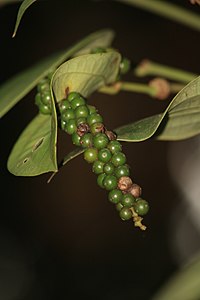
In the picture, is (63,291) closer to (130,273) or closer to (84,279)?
(84,279)

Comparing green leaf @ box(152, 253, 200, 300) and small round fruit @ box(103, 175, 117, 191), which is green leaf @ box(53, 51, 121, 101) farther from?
green leaf @ box(152, 253, 200, 300)

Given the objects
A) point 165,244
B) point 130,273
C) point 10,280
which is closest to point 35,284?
point 10,280

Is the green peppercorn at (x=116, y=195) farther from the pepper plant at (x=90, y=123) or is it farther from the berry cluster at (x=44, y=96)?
the berry cluster at (x=44, y=96)

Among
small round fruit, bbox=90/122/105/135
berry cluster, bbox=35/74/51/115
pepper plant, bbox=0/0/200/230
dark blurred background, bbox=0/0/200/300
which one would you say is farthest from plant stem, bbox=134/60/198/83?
dark blurred background, bbox=0/0/200/300

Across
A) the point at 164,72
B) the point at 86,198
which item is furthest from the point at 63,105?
the point at 86,198

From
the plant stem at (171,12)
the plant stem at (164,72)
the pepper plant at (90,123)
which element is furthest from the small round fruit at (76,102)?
the plant stem at (171,12)

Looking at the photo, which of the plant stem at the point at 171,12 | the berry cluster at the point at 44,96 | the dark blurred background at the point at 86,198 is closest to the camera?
the berry cluster at the point at 44,96

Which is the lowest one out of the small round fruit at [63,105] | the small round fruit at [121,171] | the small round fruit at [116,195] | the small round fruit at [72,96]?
the small round fruit at [116,195]
